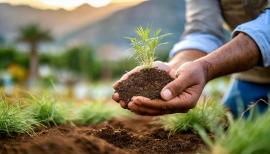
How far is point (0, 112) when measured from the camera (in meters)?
3.15

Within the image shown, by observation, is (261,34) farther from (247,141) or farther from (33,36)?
(33,36)

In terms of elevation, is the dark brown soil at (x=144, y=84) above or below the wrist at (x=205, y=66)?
below

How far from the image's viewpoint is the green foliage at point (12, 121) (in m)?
3.13

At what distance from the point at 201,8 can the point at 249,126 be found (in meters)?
2.59

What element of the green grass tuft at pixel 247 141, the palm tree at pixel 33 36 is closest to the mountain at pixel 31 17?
the palm tree at pixel 33 36

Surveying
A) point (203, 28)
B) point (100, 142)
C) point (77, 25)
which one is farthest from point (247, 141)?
point (77, 25)

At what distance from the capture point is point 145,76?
10.9 ft

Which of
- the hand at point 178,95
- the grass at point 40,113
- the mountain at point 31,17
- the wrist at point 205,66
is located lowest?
the grass at point 40,113

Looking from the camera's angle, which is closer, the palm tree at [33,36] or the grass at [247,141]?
the grass at [247,141]

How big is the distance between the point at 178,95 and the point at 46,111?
99 centimetres

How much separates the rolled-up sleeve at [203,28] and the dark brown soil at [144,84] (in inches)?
50.4

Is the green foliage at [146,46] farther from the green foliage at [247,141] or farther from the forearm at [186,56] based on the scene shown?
the green foliage at [247,141]

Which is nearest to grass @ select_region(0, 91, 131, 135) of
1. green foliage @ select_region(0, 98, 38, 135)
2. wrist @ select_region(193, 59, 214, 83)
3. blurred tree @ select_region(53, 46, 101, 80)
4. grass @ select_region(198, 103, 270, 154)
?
green foliage @ select_region(0, 98, 38, 135)

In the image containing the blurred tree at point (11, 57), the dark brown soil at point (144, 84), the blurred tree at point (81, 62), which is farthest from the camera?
the blurred tree at point (81, 62)
